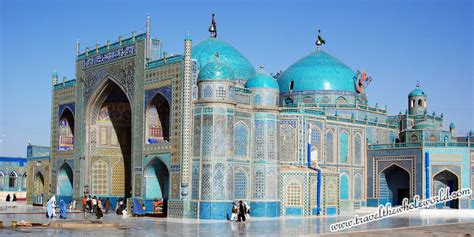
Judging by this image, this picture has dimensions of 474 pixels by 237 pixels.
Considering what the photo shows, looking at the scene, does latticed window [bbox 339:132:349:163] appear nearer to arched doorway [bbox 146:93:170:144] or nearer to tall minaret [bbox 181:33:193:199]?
arched doorway [bbox 146:93:170:144]

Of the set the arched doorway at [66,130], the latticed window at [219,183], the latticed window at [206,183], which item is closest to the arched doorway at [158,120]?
the latticed window at [206,183]

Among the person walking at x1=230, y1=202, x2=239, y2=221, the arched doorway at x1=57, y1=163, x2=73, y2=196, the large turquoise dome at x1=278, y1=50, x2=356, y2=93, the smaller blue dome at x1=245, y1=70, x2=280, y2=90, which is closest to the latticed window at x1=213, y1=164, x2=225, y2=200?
the person walking at x1=230, y1=202, x2=239, y2=221

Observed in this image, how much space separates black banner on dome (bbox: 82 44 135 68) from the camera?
36812mm

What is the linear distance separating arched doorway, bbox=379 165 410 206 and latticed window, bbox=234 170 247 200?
14.7 metres

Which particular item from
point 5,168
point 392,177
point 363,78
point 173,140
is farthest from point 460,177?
point 5,168

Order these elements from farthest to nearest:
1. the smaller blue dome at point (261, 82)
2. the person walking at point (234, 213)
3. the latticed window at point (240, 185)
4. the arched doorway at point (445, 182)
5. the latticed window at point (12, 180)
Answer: the latticed window at point (12, 180) → the arched doorway at point (445, 182) → the smaller blue dome at point (261, 82) → the latticed window at point (240, 185) → the person walking at point (234, 213)

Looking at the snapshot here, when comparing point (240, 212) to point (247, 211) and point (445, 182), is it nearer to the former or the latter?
point (247, 211)

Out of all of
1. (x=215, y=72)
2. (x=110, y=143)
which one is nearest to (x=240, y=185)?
(x=215, y=72)

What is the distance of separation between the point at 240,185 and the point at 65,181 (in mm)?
15107

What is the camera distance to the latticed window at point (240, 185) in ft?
108

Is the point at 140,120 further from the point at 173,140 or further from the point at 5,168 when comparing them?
the point at 5,168

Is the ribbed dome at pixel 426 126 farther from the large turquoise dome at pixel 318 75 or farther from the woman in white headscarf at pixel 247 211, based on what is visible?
the woman in white headscarf at pixel 247 211

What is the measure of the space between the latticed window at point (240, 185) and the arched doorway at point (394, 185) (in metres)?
14.7

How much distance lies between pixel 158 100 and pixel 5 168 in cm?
3775
